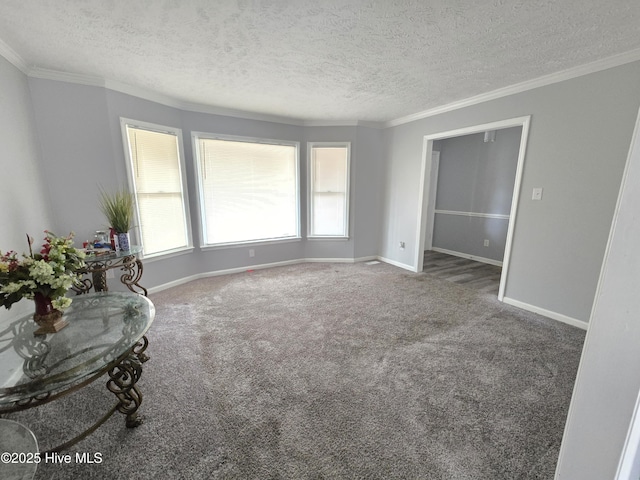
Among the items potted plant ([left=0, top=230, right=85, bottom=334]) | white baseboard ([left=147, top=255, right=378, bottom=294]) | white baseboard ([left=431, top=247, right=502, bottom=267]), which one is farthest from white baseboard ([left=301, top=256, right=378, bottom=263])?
potted plant ([left=0, top=230, right=85, bottom=334])

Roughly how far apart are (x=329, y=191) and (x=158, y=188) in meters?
2.54

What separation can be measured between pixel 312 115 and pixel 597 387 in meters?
4.10

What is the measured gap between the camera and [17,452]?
996mm

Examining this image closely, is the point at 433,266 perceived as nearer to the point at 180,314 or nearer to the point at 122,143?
the point at 180,314

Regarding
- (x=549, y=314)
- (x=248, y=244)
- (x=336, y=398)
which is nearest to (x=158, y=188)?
(x=248, y=244)

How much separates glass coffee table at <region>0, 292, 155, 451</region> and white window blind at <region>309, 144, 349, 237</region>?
3.19 m

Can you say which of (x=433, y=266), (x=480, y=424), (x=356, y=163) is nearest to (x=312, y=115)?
(x=356, y=163)

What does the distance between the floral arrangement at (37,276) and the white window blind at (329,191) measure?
3.43 m

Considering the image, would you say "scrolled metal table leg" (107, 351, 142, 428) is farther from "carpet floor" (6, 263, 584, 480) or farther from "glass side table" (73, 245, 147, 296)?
"glass side table" (73, 245, 147, 296)

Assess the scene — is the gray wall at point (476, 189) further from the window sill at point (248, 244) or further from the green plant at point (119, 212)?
the green plant at point (119, 212)

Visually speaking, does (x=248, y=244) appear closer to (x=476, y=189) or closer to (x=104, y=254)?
(x=104, y=254)

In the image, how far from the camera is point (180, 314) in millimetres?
2764

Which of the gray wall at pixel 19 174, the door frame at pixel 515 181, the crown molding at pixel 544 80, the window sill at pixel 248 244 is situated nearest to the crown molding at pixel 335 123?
the crown molding at pixel 544 80

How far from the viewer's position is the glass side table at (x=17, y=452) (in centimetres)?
92
